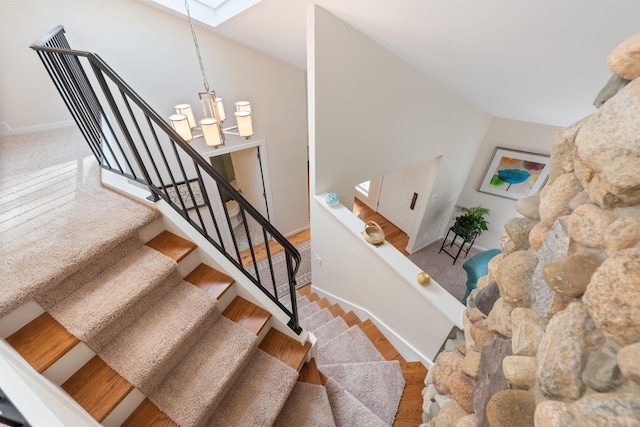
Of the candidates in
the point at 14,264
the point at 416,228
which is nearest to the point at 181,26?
the point at 14,264

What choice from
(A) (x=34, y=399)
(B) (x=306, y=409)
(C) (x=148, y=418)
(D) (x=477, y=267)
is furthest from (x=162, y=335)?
(D) (x=477, y=267)

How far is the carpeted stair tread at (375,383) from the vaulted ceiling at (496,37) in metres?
2.40

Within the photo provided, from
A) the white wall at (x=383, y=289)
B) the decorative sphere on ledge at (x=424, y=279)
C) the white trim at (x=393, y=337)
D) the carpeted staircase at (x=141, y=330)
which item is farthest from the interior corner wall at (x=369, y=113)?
the carpeted staircase at (x=141, y=330)

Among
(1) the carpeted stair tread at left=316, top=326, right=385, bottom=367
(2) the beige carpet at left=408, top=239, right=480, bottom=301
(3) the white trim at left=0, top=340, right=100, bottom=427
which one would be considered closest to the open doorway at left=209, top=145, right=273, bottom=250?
(1) the carpeted stair tread at left=316, top=326, right=385, bottom=367

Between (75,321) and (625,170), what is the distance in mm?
1912

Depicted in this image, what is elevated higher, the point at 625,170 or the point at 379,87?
the point at 379,87

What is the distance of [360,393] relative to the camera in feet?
6.14

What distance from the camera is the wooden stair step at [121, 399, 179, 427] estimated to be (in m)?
1.18

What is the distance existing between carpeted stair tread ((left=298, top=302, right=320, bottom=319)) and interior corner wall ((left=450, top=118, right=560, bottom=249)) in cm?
→ 335

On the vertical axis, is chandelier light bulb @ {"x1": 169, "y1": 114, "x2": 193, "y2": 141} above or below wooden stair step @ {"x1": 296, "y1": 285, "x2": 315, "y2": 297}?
A: above

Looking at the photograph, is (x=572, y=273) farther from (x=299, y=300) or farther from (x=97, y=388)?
(x=299, y=300)

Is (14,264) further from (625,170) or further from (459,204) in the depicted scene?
(459,204)

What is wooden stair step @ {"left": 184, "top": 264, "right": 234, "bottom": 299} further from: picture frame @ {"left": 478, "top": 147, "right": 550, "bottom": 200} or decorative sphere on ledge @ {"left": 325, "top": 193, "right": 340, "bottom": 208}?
picture frame @ {"left": 478, "top": 147, "right": 550, "bottom": 200}

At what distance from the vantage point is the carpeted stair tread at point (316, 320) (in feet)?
9.29
